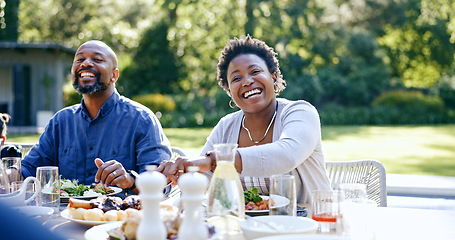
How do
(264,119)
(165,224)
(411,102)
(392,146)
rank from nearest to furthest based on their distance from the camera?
(165,224) < (264,119) < (392,146) < (411,102)

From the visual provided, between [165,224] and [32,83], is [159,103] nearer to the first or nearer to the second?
[32,83]

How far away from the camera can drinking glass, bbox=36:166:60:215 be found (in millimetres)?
1778

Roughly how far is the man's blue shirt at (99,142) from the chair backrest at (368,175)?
1000 mm

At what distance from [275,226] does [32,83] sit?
593 inches

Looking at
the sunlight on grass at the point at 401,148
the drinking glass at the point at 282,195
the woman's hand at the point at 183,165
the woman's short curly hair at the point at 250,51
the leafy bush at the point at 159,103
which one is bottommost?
the sunlight on grass at the point at 401,148

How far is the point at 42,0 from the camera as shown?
27172 mm

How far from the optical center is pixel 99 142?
2684 mm

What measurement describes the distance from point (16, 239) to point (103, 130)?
2.16 m

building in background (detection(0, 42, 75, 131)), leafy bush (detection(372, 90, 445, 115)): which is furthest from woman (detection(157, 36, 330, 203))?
leafy bush (detection(372, 90, 445, 115))

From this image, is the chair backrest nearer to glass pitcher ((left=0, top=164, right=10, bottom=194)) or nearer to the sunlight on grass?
glass pitcher ((left=0, top=164, right=10, bottom=194))

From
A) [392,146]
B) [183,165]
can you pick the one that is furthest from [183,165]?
[392,146]

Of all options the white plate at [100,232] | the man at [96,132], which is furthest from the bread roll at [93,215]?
the man at [96,132]

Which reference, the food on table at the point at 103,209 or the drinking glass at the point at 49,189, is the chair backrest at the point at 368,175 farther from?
the drinking glass at the point at 49,189

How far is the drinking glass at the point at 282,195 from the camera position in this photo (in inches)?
56.0
